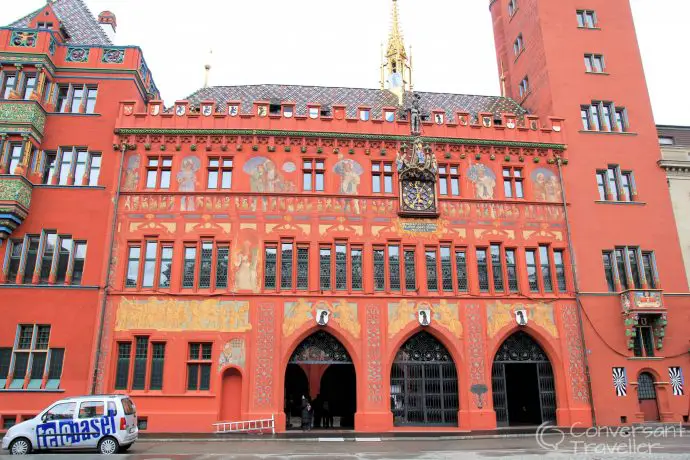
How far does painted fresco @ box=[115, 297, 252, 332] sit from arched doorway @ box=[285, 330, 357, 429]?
3.13 m

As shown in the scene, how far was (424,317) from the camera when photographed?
24547 mm

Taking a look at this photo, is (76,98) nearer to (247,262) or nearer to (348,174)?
(247,262)

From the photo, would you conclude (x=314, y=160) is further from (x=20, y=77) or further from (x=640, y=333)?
(x=640, y=333)

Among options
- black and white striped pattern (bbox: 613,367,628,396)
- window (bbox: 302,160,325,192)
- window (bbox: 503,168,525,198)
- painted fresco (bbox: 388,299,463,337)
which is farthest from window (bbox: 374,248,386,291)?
black and white striped pattern (bbox: 613,367,628,396)

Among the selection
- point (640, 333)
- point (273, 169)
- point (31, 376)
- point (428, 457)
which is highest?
point (273, 169)

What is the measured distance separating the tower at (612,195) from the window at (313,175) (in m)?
12.5

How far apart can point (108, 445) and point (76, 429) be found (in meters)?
1.11

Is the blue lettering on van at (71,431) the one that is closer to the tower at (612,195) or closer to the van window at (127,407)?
the van window at (127,407)

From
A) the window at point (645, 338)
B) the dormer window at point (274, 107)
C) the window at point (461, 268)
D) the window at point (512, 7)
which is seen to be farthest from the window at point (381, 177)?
the window at point (512, 7)

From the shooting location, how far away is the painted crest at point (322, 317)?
23953 millimetres

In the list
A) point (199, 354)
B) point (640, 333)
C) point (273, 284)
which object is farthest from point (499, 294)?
point (199, 354)

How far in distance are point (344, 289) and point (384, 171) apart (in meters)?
6.30

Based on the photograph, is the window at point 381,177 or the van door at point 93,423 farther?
the window at point 381,177

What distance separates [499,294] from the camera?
25531 millimetres
